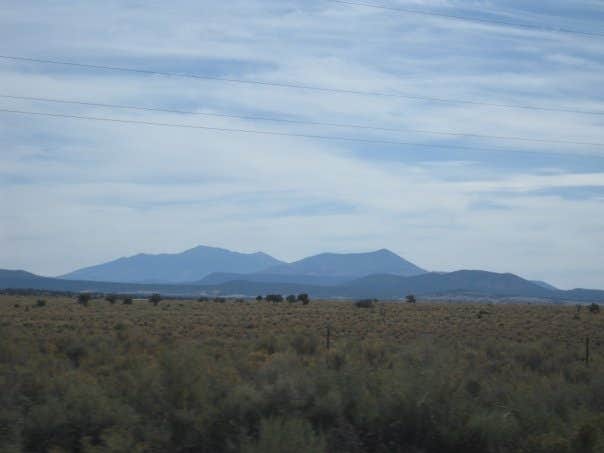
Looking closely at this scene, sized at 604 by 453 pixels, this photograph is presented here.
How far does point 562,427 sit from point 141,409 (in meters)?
8.32

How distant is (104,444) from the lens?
14562 millimetres

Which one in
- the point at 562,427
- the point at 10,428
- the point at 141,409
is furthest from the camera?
the point at 141,409

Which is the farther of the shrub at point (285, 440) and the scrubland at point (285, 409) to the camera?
the scrubland at point (285, 409)

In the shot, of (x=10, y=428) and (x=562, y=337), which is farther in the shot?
(x=562, y=337)

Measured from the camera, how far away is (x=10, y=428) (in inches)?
573

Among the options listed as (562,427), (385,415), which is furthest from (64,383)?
(562,427)

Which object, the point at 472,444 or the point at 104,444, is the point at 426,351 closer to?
the point at 472,444

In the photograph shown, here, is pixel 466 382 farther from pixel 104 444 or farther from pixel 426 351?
pixel 104 444

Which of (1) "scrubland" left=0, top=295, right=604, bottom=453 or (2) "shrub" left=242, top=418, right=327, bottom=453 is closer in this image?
(2) "shrub" left=242, top=418, right=327, bottom=453

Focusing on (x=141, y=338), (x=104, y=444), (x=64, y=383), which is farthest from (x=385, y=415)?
(x=141, y=338)

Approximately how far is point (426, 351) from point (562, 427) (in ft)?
29.7

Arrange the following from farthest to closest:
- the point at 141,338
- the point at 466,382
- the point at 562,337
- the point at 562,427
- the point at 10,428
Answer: the point at 562,337 → the point at 141,338 → the point at 466,382 → the point at 562,427 → the point at 10,428

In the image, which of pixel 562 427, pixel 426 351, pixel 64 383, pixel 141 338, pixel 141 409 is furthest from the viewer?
pixel 141 338

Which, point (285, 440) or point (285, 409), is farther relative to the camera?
point (285, 409)
